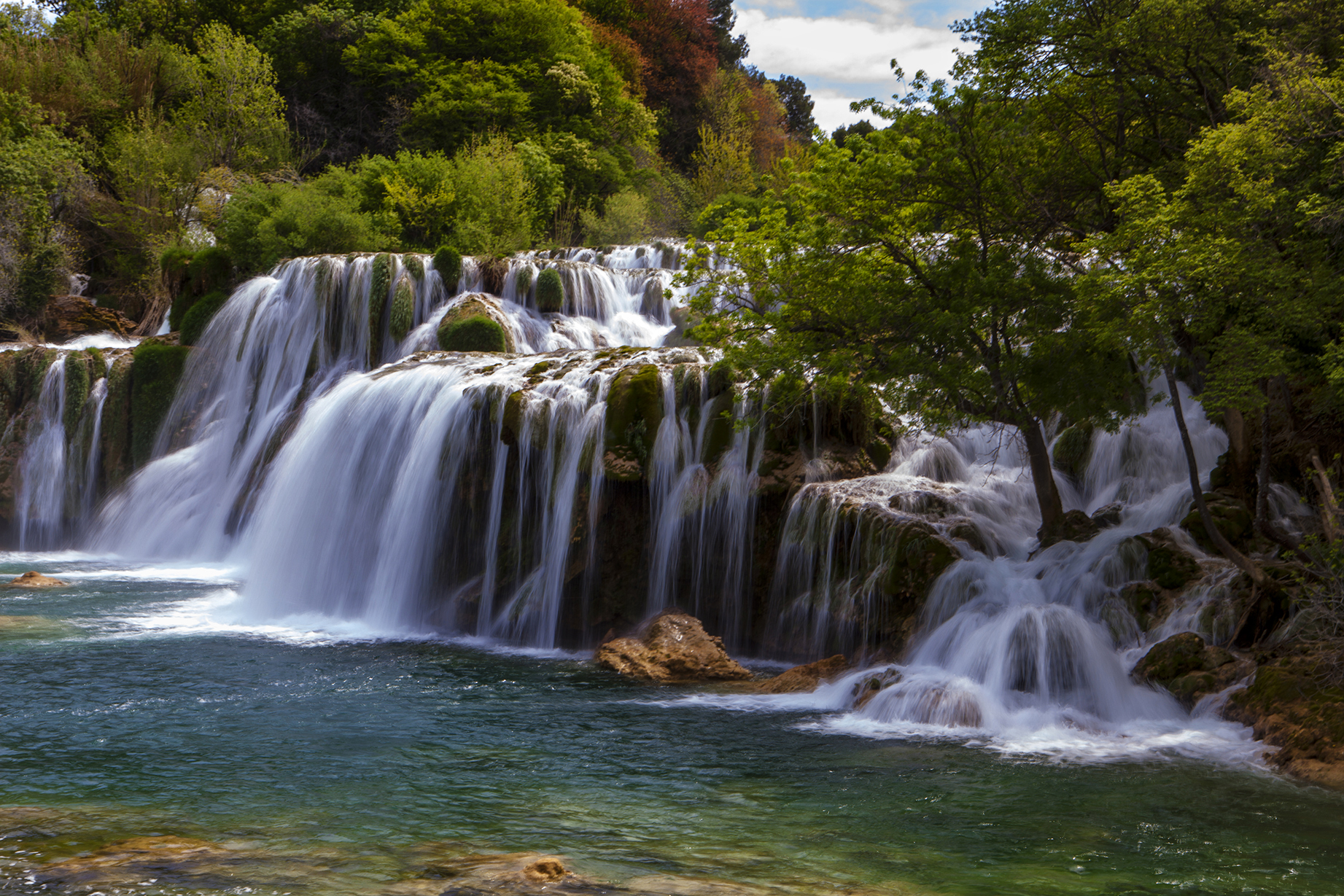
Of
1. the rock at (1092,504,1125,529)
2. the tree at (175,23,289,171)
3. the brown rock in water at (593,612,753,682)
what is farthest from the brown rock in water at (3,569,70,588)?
the tree at (175,23,289,171)

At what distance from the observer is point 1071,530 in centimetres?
1438

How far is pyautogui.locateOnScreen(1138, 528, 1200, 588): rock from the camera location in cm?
1303

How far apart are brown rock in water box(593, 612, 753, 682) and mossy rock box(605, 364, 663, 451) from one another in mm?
3171

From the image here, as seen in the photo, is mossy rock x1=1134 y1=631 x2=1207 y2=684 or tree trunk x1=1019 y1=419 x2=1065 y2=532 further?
tree trunk x1=1019 y1=419 x2=1065 y2=532

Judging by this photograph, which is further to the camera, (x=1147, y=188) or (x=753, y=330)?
(x=753, y=330)

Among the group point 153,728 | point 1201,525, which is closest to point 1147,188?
point 1201,525

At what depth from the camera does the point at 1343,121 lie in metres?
10.8

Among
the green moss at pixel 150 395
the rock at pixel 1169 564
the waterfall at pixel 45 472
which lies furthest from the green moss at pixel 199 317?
the rock at pixel 1169 564

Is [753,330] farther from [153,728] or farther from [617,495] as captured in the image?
[153,728]

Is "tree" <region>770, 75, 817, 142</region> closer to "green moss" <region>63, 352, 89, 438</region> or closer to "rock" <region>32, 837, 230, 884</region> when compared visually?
"green moss" <region>63, 352, 89, 438</region>

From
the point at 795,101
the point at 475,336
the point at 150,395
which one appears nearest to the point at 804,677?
the point at 475,336

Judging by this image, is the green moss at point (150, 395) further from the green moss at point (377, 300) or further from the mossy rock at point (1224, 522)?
the mossy rock at point (1224, 522)

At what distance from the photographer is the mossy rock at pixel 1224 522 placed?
13305mm

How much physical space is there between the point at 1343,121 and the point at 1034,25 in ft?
14.6
